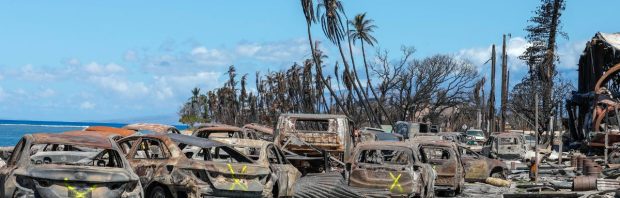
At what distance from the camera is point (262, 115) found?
274 feet

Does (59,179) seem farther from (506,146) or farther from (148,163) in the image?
(506,146)

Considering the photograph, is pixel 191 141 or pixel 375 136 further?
pixel 375 136

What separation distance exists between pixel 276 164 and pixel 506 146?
24.2 metres

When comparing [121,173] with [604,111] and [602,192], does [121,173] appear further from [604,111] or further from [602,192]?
[604,111]

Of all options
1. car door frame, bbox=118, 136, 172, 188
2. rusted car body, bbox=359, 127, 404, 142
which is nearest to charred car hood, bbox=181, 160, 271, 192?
car door frame, bbox=118, 136, 172, 188

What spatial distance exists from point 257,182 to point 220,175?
0.57 meters

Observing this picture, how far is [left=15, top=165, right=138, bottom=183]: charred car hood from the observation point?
10812 mm

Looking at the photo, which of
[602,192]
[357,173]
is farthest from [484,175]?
[357,173]

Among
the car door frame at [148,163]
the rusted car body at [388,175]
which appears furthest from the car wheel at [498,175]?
the car door frame at [148,163]

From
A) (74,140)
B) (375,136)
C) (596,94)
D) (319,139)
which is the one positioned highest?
(596,94)

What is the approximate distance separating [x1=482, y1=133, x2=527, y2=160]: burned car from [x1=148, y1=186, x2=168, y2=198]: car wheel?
24760 mm

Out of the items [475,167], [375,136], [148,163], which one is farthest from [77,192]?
[375,136]

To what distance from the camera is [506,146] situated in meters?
37.7

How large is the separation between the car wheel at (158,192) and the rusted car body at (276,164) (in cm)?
156
